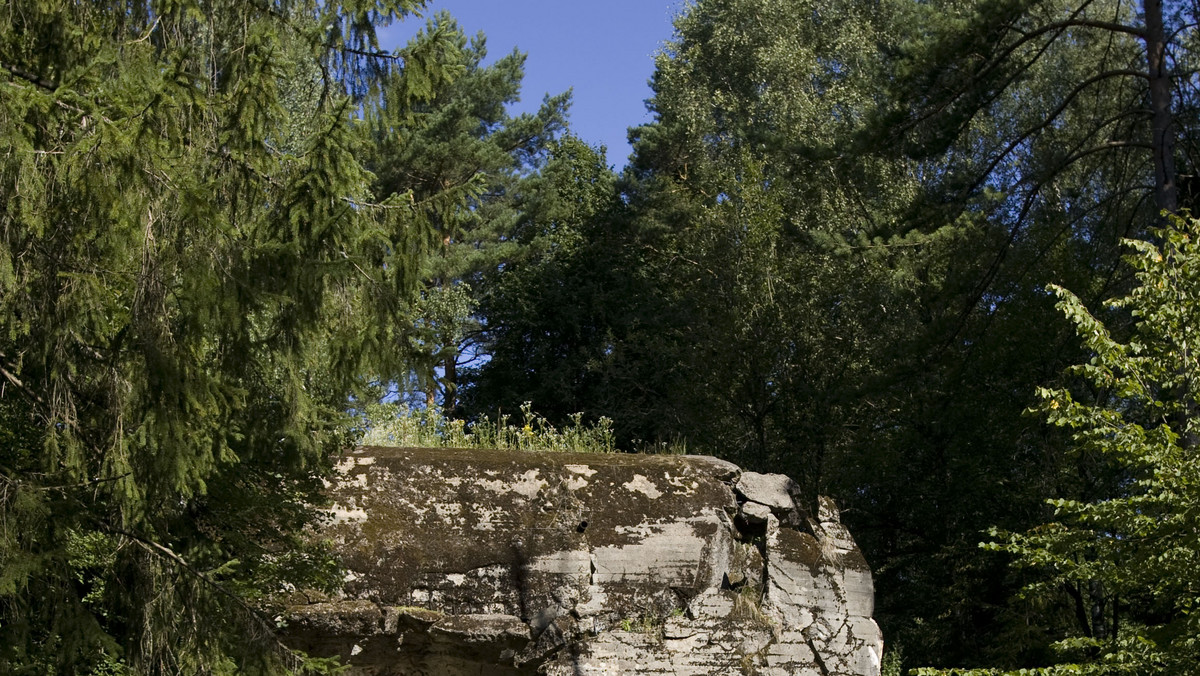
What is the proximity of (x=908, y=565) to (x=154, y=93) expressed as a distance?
42.2 ft

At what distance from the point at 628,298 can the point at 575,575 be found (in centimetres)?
1364

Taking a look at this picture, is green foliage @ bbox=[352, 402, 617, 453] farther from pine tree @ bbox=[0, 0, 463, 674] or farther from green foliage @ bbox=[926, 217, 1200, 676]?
green foliage @ bbox=[926, 217, 1200, 676]

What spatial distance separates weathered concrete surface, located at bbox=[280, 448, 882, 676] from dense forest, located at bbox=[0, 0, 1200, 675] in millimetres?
714

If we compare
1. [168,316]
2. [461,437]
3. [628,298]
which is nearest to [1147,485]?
[461,437]

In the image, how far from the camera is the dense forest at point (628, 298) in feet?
20.9

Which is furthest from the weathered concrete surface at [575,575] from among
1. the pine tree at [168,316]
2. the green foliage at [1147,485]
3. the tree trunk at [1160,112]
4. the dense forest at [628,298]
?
the tree trunk at [1160,112]

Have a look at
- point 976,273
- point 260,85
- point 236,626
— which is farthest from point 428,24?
point 976,273

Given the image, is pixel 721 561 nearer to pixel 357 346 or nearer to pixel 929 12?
pixel 357 346

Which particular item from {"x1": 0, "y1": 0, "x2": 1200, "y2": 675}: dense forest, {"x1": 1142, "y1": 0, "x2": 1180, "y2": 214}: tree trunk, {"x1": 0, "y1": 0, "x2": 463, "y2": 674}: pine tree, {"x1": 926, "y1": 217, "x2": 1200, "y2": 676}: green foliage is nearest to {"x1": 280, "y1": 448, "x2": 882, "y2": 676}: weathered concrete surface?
{"x1": 0, "y1": 0, "x2": 1200, "y2": 675}: dense forest

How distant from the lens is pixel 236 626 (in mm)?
6840

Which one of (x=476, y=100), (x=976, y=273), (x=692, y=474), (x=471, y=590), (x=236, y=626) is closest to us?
(x=236, y=626)

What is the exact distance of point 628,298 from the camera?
2259 cm

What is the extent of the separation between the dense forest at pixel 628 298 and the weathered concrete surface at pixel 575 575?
0.71m

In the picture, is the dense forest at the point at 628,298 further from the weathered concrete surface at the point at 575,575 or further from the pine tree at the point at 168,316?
the weathered concrete surface at the point at 575,575
